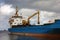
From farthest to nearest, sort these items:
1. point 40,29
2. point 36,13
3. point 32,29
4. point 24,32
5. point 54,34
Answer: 1. point 36,13
2. point 24,32
3. point 32,29
4. point 40,29
5. point 54,34

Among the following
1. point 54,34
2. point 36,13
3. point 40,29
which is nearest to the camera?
point 54,34

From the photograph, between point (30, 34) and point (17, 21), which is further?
point (17, 21)

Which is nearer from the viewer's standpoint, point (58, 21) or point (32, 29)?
point (58, 21)

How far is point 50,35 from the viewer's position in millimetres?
42531

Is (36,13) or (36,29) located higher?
(36,13)

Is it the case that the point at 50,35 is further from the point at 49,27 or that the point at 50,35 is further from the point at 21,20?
the point at 21,20

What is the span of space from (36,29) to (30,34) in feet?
15.0

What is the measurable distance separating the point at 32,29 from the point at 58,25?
971 cm

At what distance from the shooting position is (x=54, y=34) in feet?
136

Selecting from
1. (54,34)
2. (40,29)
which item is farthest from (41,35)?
(54,34)

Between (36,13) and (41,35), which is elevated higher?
(36,13)

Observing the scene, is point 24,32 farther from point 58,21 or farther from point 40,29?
point 58,21

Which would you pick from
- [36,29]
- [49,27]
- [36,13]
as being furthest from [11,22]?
[49,27]

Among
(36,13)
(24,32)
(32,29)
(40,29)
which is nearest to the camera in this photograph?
(40,29)
